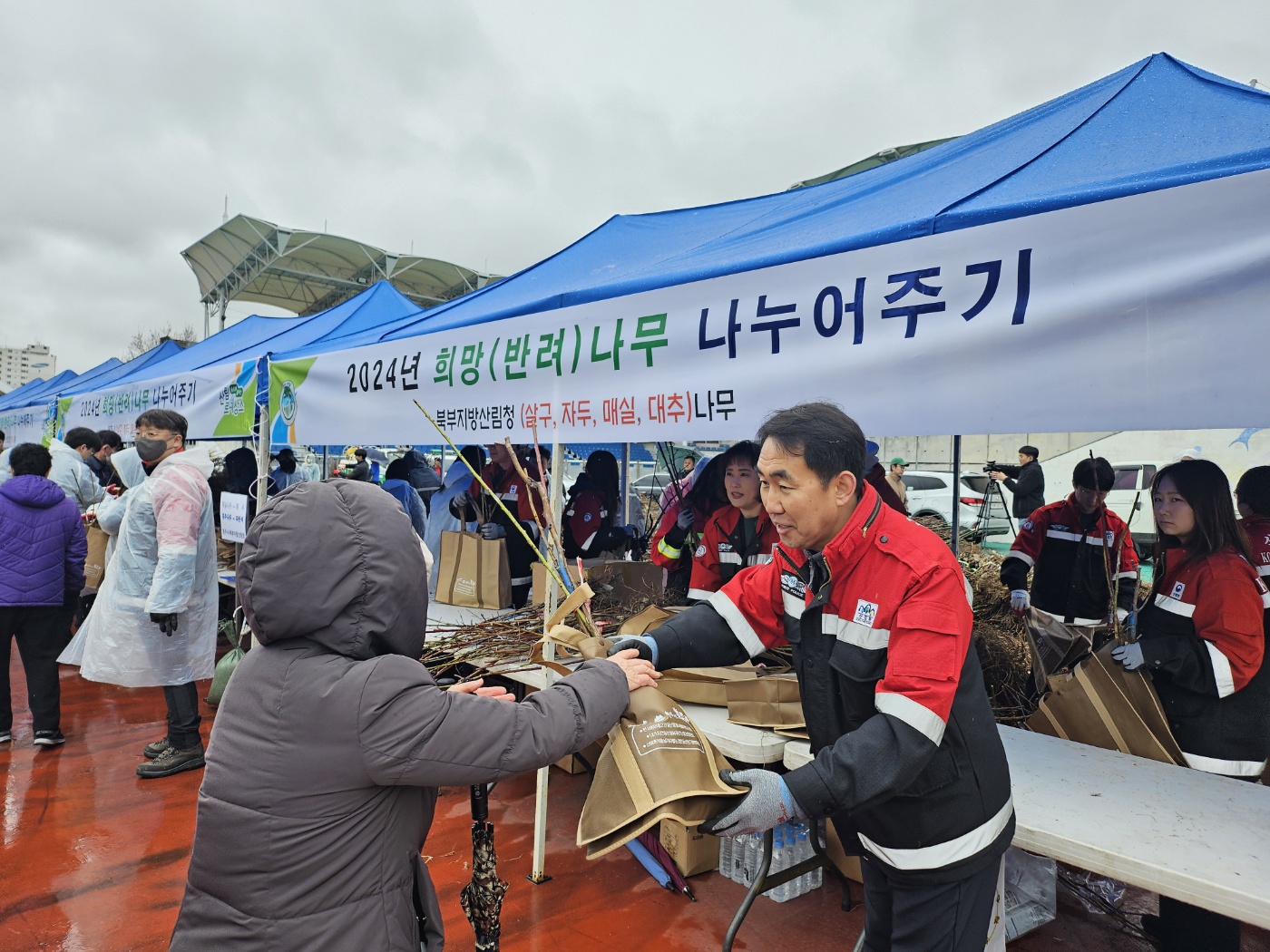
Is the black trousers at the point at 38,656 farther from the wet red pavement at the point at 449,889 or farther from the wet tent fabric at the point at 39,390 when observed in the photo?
the wet tent fabric at the point at 39,390

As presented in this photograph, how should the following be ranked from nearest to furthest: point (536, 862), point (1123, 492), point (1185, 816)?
point (1185, 816)
point (536, 862)
point (1123, 492)

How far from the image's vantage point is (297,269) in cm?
2180

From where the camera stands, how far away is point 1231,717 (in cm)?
217

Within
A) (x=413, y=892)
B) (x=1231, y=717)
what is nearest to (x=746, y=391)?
(x=413, y=892)

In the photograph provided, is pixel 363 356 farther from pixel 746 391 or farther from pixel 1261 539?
pixel 1261 539

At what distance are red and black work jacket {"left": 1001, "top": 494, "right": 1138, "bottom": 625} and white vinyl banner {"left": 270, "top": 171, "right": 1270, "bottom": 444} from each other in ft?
9.91

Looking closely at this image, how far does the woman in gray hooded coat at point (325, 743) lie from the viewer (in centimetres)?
115

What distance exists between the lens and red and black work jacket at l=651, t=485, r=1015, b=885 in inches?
51.6

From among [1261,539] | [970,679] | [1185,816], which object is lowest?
[1185,816]

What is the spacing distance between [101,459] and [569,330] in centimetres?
802

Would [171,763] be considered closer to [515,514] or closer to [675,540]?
[515,514]

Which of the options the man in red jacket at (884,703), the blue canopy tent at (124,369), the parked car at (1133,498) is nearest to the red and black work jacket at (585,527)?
the man in red jacket at (884,703)

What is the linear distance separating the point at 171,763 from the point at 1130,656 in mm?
4524

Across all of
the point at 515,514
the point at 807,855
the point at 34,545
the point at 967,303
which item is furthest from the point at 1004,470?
the point at 34,545
